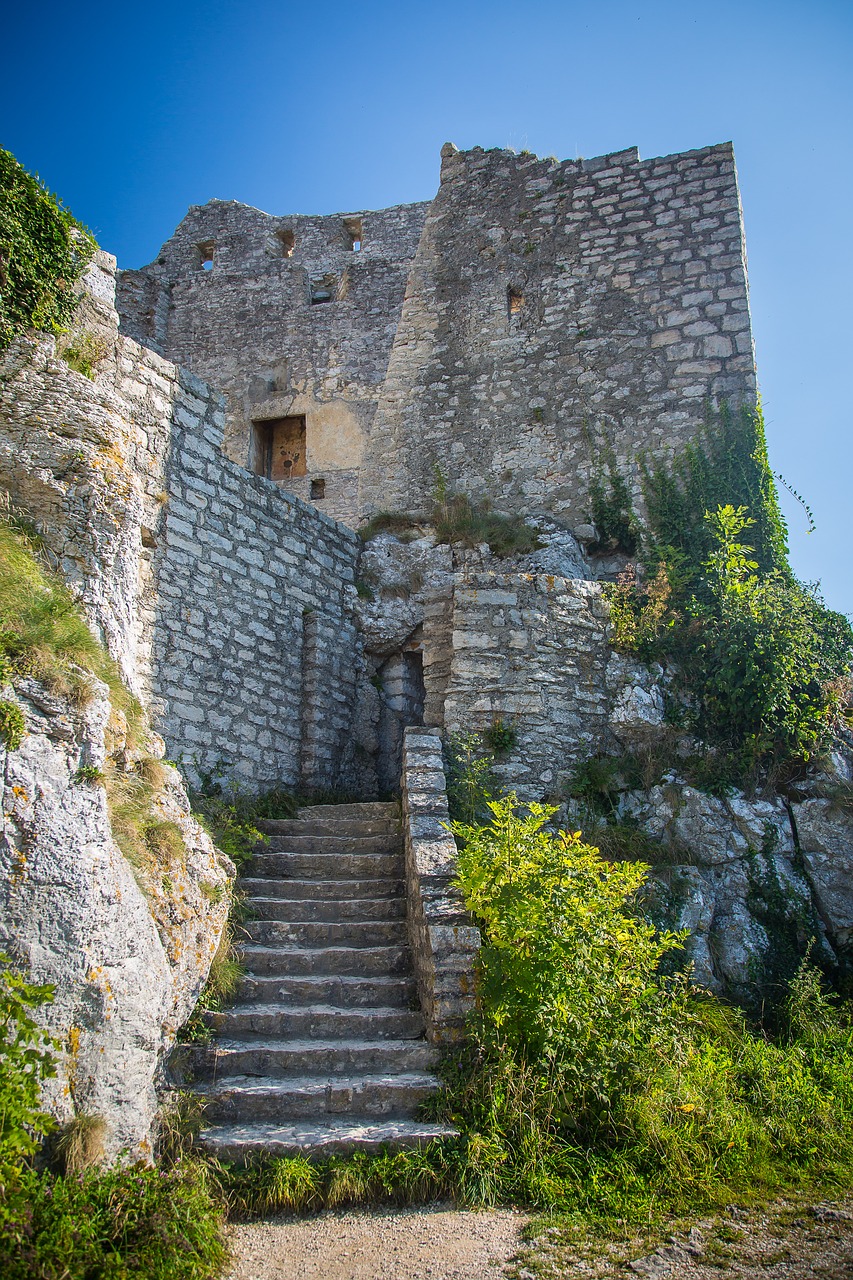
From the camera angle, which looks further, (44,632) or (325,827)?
(325,827)

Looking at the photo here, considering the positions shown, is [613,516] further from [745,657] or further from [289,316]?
[289,316]


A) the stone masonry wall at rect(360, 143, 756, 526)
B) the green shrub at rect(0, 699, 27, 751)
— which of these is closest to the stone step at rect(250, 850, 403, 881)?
the green shrub at rect(0, 699, 27, 751)

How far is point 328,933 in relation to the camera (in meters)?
6.18

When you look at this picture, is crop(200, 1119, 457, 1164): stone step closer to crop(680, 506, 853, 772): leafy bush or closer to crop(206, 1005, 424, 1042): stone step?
crop(206, 1005, 424, 1042): stone step

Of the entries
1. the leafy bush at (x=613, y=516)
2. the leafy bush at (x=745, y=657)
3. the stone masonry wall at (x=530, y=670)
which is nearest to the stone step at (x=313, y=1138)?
the stone masonry wall at (x=530, y=670)

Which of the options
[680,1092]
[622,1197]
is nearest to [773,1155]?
[680,1092]

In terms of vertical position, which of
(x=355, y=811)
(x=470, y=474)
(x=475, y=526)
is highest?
(x=470, y=474)

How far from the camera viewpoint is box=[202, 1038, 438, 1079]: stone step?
486cm

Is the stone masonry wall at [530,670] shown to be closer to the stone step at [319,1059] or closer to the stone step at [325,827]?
the stone step at [325,827]

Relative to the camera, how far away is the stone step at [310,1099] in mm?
4531

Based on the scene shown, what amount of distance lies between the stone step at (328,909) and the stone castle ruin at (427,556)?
0.12 meters

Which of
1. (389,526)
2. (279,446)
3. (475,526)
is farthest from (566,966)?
(279,446)

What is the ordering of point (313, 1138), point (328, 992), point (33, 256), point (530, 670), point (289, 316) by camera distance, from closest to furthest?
1. point (313, 1138)
2. point (328, 992)
3. point (33, 256)
4. point (530, 670)
5. point (289, 316)

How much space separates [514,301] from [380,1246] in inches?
432
